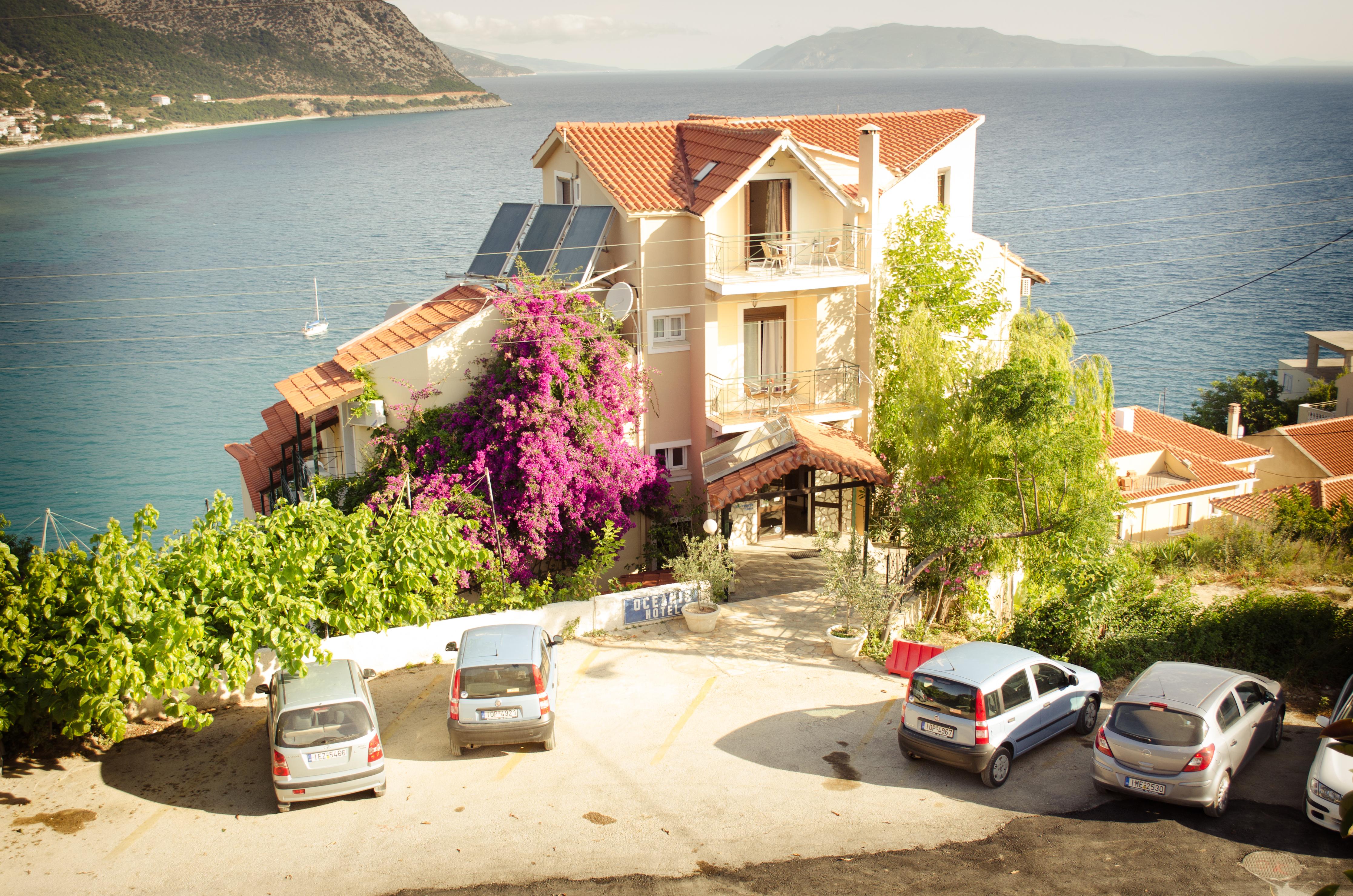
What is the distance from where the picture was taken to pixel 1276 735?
599 inches

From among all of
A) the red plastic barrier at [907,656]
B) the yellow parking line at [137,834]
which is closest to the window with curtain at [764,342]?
the red plastic barrier at [907,656]

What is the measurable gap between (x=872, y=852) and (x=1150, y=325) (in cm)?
9307

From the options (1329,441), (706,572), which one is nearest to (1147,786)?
(706,572)

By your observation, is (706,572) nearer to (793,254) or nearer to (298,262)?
(793,254)

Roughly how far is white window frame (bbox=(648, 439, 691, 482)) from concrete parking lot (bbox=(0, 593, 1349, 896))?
8556 millimetres

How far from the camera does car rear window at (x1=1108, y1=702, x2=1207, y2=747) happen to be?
13.4 meters

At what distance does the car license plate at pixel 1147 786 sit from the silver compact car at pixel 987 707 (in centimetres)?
160

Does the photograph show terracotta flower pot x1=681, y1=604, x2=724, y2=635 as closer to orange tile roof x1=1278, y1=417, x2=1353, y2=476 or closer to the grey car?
the grey car

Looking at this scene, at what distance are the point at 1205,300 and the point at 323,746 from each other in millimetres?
107045

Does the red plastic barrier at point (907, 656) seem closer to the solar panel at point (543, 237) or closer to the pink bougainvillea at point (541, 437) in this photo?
the pink bougainvillea at point (541, 437)

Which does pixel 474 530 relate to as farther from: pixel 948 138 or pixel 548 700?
pixel 948 138

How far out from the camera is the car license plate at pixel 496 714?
15.1m

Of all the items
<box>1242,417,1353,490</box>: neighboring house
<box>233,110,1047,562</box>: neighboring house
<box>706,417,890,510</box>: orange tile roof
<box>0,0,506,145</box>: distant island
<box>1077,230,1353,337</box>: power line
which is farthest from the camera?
<box>0,0,506,145</box>: distant island

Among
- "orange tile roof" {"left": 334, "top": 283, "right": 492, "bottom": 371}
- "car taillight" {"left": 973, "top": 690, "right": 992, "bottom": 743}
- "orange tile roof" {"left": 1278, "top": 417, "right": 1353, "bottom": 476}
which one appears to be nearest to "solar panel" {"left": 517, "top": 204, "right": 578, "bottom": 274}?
"orange tile roof" {"left": 334, "top": 283, "right": 492, "bottom": 371}
